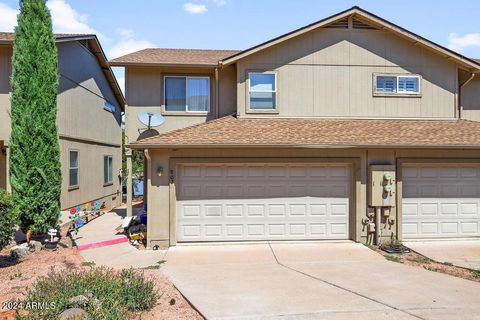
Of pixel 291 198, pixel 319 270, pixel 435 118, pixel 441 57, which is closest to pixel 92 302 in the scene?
pixel 319 270

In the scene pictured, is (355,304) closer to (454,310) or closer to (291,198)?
(454,310)

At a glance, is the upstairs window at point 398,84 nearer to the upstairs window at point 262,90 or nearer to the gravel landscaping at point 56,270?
the upstairs window at point 262,90

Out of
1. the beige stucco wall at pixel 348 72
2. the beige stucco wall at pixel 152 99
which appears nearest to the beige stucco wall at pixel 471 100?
the beige stucco wall at pixel 348 72

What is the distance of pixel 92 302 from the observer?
4895mm

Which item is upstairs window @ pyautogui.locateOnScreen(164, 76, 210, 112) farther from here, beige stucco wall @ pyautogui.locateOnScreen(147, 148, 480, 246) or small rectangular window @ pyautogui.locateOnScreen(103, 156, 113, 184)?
small rectangular window @ pyautogui.locateOnScreen(103, 156, 113, 184)

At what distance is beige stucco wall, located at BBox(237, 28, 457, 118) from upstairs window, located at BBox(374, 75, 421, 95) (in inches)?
7.5

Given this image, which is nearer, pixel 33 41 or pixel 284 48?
pixel 33 41

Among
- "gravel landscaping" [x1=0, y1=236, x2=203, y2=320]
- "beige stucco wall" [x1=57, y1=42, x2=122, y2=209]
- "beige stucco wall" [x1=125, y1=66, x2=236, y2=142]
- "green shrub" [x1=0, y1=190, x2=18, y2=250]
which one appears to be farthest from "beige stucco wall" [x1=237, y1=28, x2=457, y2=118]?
"beige stucco wall" [x1=57, y1=42, x2=122, y2=209]

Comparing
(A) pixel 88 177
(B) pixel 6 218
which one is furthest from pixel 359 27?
(A) pixel 88 177

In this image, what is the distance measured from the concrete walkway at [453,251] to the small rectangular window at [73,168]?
42.3 feet

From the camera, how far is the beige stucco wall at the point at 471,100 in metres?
13.4

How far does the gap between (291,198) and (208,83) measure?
540cm

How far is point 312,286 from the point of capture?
6.51 metres

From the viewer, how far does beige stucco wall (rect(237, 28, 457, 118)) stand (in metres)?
11.9
